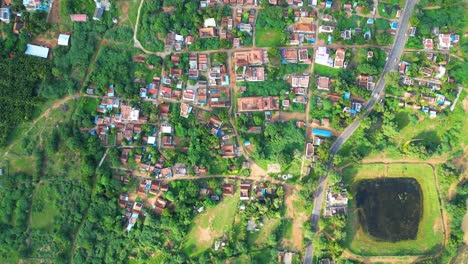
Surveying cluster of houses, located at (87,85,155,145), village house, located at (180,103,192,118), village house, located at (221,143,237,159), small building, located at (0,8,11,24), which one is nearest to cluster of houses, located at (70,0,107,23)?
small building, located at (0,8,11,24)

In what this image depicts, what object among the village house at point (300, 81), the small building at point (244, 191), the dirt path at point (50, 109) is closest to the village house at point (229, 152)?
the small building at point (244, 191)

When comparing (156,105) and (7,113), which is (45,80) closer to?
(7,113)

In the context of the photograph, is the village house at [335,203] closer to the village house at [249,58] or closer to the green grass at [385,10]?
the village house at [249,58]

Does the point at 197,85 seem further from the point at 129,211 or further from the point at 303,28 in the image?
the point at 129,211

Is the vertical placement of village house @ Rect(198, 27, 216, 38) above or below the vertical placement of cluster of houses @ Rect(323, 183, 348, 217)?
above

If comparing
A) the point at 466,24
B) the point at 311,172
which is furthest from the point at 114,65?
the point at 466,24

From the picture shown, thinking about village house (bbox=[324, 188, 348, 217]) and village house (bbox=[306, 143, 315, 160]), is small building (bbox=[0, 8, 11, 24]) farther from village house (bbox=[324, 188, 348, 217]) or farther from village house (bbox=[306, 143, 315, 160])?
village house (bbox=[324, 188, 348, 217])

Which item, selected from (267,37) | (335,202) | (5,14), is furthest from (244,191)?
(5,14)
